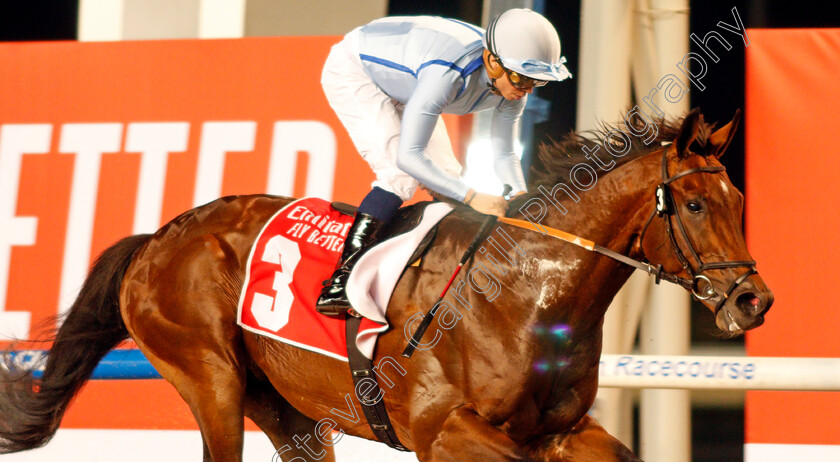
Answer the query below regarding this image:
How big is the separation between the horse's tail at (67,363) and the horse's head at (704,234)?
6.27 feet

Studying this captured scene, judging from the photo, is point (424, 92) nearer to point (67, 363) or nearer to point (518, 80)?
point (518, 80)

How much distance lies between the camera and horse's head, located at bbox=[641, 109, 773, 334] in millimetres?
1901

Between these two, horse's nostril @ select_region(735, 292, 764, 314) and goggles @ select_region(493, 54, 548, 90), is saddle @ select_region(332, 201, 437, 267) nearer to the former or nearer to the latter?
goggles @ select_region(493, 54, 548, 90)

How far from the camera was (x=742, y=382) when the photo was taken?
10.3 ft

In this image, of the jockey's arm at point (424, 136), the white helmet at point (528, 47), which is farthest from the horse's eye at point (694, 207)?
the jockey's arm at point (424, 136)

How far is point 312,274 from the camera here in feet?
8.32

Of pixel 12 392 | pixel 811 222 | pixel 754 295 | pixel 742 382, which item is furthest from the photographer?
pixel 811 222

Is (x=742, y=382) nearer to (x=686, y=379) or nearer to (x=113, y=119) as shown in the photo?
(x=686, y=379)

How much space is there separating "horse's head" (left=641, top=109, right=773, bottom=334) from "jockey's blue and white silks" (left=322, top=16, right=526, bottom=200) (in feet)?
1.84

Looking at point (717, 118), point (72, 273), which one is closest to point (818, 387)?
point (717, 118)

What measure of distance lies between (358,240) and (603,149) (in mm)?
749

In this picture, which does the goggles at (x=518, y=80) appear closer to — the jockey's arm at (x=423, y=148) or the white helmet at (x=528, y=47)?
the white helmet at (x=528, y=47)

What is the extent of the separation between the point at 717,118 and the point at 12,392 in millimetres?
3282

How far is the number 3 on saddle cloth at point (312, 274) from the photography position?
92.8 inches
